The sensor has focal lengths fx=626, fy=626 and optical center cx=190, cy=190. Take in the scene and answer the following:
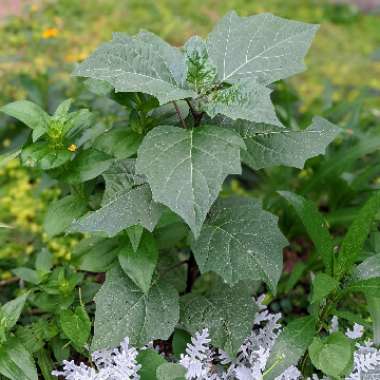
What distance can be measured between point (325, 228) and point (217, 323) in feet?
1.64

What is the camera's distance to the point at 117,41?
201 cm

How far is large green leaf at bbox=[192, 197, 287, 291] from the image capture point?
2.00 metres

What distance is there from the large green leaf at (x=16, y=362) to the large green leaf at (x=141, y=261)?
0.45 meters

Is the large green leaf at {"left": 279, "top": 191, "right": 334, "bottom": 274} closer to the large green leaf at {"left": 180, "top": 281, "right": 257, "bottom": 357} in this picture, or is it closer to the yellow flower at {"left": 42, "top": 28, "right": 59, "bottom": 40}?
the large green leaf at {"left": 180, "top": 281, "right": 257, "bottom": 357}

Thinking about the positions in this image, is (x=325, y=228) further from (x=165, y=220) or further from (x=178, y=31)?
(x=178, y=31)

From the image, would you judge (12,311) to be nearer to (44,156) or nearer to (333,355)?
(44,156)

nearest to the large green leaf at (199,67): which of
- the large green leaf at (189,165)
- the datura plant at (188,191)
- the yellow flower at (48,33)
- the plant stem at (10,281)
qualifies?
the datura plant at (188,191)

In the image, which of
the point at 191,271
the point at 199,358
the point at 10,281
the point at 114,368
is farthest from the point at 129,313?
the point at 10,281

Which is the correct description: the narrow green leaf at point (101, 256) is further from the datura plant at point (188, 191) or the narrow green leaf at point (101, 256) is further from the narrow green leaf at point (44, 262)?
the narrow green leaf at point (44, 262)

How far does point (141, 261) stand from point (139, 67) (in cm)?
62

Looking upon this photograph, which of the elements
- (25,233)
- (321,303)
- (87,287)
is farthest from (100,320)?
(25,233)

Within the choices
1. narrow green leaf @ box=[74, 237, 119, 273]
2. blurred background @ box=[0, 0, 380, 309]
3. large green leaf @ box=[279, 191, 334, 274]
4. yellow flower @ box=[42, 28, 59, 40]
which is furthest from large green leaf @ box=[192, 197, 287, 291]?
yellow flower @ box=[42, 28, 59, 40]

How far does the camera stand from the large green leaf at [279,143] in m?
2.04

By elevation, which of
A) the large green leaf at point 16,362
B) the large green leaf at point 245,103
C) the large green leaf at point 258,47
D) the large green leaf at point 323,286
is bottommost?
the large green leaf at point 16,362
